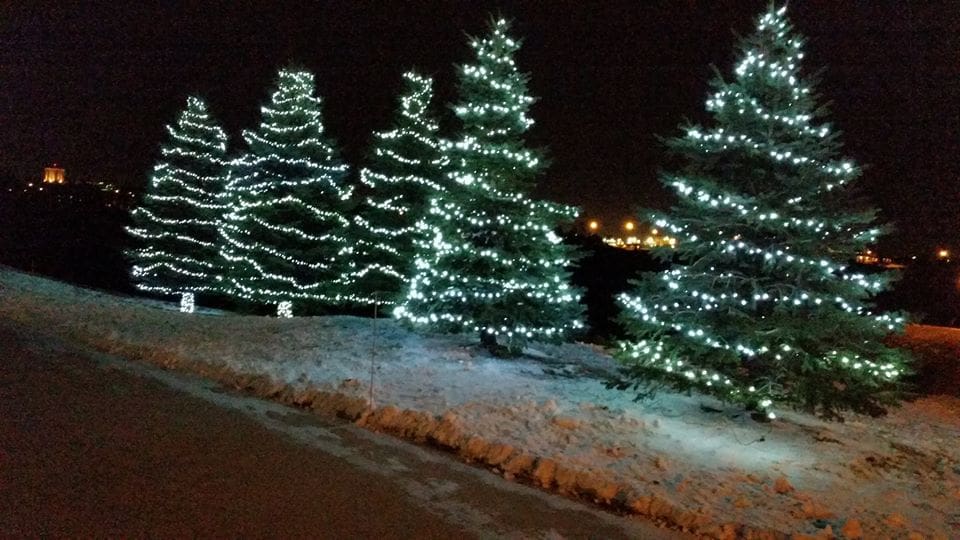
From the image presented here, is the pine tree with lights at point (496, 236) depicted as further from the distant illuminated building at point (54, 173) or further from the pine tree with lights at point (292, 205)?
the distant illuminated building at point (54, 173)

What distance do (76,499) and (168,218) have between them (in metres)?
30.2

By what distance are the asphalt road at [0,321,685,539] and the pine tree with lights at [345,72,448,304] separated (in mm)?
14623

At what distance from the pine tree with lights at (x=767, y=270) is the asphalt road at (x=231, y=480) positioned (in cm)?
450

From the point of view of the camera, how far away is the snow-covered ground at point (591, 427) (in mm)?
7883

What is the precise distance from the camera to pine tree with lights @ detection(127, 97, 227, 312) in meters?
35.0

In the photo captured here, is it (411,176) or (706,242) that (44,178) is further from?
(706,242)

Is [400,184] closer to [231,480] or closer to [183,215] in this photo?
[183,215]

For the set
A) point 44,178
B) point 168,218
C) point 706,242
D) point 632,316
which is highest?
point 44,178

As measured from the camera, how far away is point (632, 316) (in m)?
12.2

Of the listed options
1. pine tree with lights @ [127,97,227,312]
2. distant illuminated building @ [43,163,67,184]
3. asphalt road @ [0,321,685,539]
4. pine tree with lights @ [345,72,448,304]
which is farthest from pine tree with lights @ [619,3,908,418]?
distant illuminated building @ [43,163,67,184]

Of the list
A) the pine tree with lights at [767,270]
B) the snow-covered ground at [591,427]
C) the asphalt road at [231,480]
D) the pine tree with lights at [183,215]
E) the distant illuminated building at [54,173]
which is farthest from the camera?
the distant illuminated building at [54,173]

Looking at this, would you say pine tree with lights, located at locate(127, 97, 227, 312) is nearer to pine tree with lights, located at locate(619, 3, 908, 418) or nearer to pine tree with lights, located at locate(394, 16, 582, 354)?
pine tree with lights, located at locate(394, 16, 582, 354)

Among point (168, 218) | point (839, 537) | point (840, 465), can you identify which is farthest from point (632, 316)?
point (168, 218)

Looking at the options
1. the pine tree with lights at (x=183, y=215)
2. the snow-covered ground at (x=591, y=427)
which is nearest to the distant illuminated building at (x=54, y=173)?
the pine tree with lights at (x=183, y=215)
